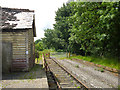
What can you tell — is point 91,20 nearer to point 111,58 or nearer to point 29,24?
point 111,58

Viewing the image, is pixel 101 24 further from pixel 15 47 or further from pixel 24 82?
pixel 24 82

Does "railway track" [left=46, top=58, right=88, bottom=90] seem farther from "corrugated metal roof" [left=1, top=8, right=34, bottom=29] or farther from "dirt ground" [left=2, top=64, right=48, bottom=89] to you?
"corrugated metal roof" [left=1, top=8, right=34, bottom=29]

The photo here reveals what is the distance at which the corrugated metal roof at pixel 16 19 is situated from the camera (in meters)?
9.86

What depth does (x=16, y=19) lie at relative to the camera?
36.0 feet

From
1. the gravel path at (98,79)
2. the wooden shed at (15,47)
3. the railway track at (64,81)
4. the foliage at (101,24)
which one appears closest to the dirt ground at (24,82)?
the railway track at (64,81)

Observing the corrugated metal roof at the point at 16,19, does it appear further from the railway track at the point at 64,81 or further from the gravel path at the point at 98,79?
the gravel path at the point at 98,79

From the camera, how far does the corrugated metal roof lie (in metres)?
9.86

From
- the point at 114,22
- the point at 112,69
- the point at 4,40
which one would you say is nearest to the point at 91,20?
the point at 114,22

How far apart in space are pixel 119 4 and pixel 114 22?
190cm

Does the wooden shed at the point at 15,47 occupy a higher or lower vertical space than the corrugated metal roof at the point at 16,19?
lower

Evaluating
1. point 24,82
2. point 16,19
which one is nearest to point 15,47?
point 16,19

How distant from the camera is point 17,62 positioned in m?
9.90

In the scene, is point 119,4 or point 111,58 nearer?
point 119,4

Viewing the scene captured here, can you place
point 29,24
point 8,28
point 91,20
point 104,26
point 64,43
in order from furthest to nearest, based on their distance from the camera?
point 64,43
point 91,20
point 104,26
point 29,24
point 8,28
